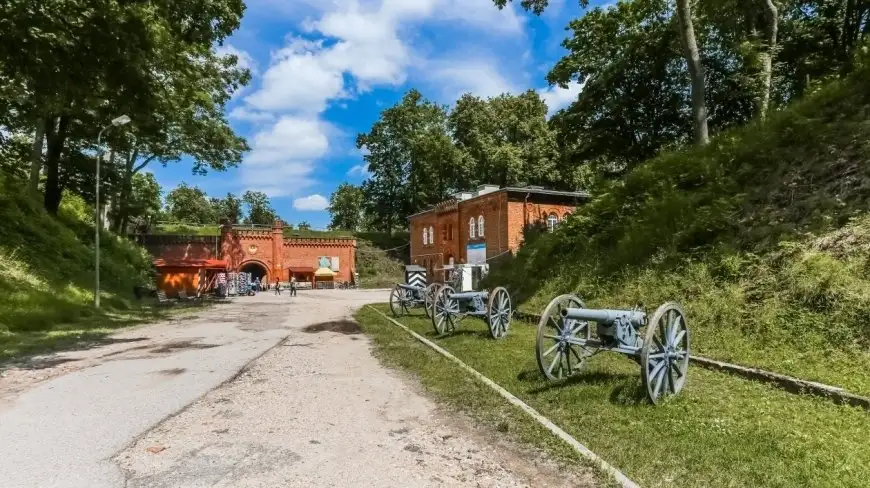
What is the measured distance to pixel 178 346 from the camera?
473 inches

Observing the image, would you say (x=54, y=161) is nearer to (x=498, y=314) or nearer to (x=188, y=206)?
(x=498, y=314)

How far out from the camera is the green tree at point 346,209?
8431cm

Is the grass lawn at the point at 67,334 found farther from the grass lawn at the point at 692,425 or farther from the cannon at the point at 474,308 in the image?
the grass lawn at the point at 692,425

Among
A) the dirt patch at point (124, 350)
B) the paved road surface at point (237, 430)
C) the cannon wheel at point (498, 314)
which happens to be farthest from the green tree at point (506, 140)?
the paved road surface at point (237, 430)

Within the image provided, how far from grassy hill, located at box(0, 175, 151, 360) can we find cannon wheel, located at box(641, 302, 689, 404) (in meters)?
10.7

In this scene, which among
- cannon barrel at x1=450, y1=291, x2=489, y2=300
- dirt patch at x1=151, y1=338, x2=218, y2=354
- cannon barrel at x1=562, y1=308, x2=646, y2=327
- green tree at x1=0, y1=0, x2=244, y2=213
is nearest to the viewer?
cannon barrel at x1=562, y1=308, x2=646, y2=327

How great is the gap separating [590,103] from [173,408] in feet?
76.6

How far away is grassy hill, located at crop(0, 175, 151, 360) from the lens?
13.4 metres

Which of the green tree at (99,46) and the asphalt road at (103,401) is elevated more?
the green tree at (99,46)

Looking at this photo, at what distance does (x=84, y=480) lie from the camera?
166 inches

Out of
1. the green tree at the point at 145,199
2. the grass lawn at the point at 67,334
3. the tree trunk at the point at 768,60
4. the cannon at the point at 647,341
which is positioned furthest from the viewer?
the green tree at the point at 145,199

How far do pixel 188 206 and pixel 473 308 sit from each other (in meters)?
86.7

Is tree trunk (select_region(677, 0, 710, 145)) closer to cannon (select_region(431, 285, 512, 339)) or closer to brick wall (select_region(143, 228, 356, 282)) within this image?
cannon (select_region(431, 285, 512, 339))

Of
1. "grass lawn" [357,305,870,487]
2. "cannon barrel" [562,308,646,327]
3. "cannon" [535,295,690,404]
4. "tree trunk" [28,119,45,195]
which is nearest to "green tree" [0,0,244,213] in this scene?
"grass lawn" [357,305,870,487]
